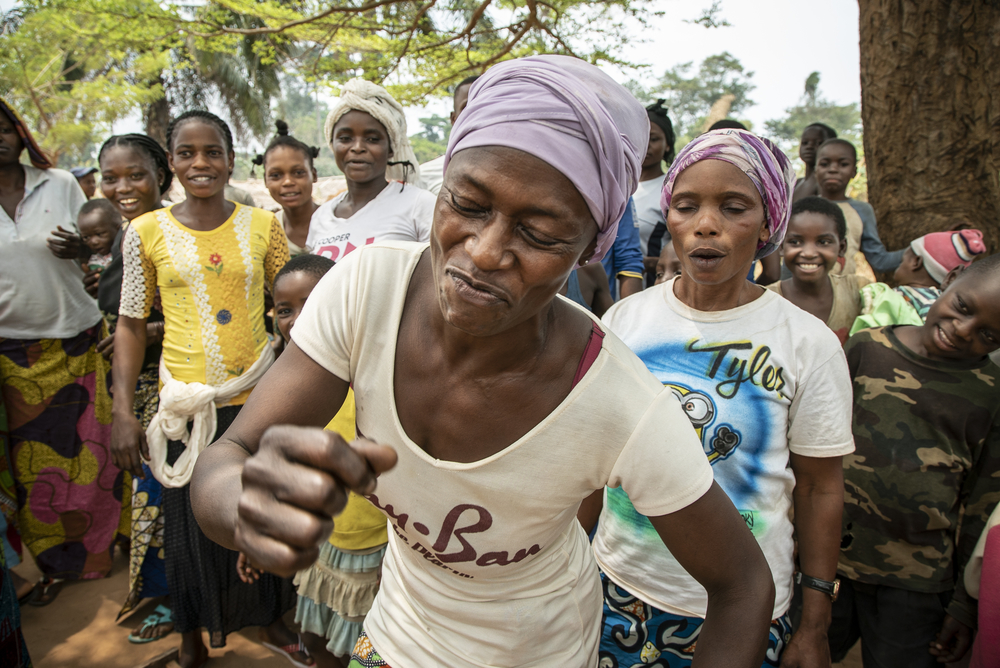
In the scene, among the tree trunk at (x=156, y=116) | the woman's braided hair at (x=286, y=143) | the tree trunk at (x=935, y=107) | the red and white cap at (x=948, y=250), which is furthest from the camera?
the tree trunk at (x=156, y=116)

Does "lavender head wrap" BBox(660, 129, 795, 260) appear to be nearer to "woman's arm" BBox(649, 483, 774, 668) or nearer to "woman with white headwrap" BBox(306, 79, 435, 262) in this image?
"woman's arm" BBox(649, 483, 774, 668)

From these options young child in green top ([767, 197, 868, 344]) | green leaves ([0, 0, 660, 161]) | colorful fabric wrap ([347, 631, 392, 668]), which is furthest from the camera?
green leaves ([0, 0, 660, 161])

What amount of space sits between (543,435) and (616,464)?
0.16 metres

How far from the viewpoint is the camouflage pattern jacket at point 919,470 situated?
79.4 inches

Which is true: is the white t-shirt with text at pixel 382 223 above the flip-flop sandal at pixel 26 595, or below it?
above

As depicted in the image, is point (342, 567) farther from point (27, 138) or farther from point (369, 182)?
point (27, 138)

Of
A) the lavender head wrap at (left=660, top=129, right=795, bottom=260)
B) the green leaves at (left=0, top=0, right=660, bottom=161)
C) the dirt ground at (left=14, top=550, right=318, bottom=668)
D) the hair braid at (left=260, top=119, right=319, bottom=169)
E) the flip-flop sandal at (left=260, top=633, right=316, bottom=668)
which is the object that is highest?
the green leaves at (left=0, top=0, right=660, bottom=161)

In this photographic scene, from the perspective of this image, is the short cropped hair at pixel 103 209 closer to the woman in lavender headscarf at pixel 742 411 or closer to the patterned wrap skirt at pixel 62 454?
the patterned wrap skirt at pixel 62 454

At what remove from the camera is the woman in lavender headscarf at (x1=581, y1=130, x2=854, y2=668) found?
1566mm

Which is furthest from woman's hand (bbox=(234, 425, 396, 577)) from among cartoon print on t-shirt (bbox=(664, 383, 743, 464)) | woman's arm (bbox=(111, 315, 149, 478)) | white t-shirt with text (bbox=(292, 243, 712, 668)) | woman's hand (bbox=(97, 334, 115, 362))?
woman's hand (bbox=(97, 334, 115, 362))

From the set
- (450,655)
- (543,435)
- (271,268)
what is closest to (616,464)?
(543,435)

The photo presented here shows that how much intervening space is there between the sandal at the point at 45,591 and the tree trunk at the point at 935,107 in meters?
6.02

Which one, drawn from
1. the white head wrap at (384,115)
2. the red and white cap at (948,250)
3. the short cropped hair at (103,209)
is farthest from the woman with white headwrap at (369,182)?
the red and white cap at (948,250)

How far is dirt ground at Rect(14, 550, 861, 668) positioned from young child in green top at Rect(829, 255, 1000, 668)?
119 centimetres
